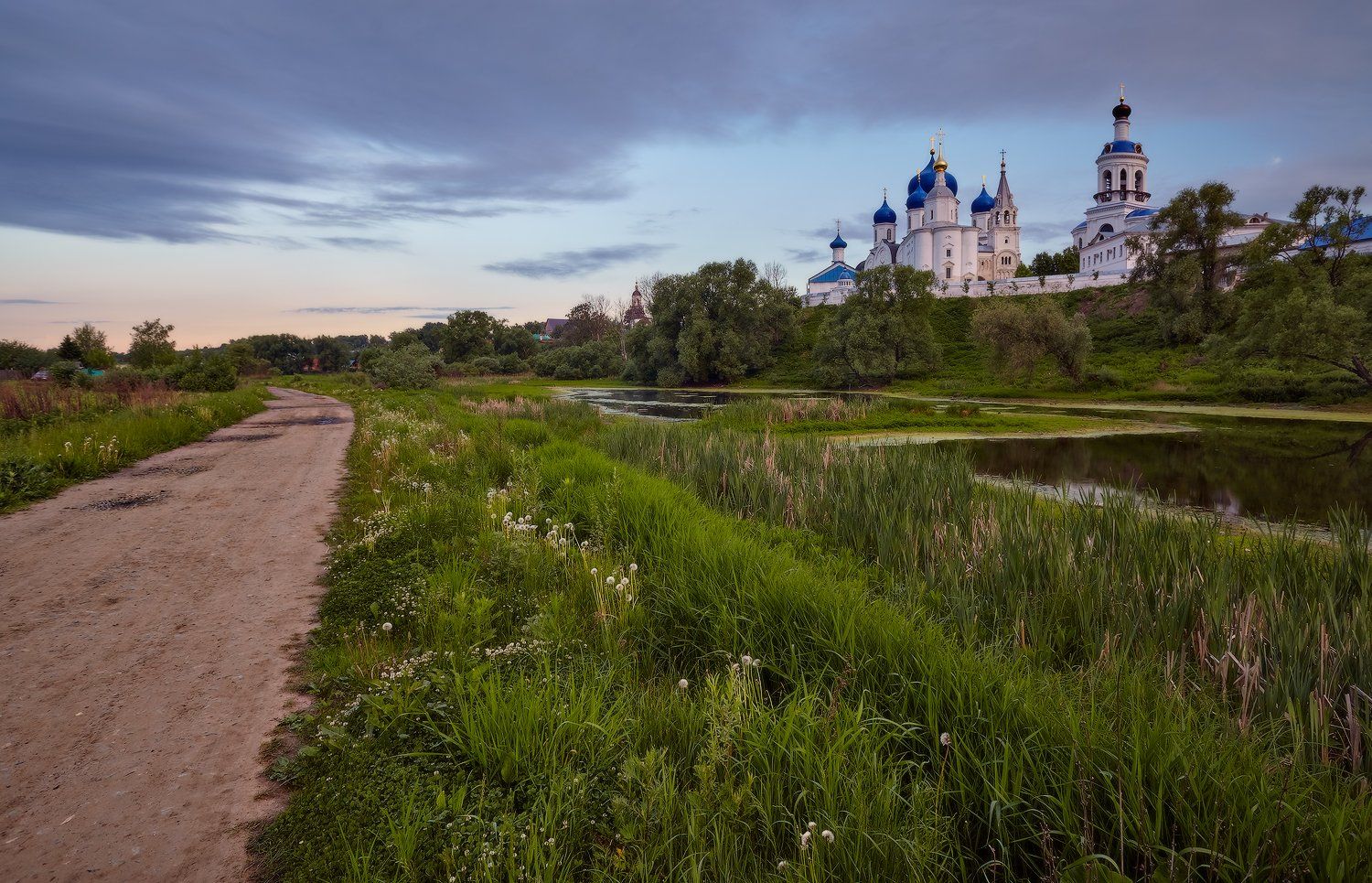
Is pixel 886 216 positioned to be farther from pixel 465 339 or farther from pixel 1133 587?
pixel 1133 587

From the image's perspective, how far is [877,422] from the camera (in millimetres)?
22703

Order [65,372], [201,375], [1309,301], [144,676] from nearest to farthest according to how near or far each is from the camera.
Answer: [144,676]
[1309,301]
[65,372]
[201,375]

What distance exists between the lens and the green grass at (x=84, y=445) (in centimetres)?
973

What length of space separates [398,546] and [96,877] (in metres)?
4.32

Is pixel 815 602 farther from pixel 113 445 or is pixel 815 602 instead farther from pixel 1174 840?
pixel 113 445

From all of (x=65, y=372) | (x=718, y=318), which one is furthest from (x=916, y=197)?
(x=65, y=372)

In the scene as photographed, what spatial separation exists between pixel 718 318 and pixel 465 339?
5084cm

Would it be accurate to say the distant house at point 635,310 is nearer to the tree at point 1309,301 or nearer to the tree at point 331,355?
the tree at point 331,355

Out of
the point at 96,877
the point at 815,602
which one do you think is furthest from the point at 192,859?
the point at 815,602

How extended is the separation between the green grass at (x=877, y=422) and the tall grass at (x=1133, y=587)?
41.4 feet

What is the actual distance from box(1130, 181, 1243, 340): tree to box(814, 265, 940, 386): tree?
14.7 metres

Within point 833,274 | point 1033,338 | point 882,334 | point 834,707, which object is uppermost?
point 833,274

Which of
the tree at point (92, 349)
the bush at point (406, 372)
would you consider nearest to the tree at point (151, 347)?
the tree at point (92, 349)

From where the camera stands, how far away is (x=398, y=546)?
6.89 m
